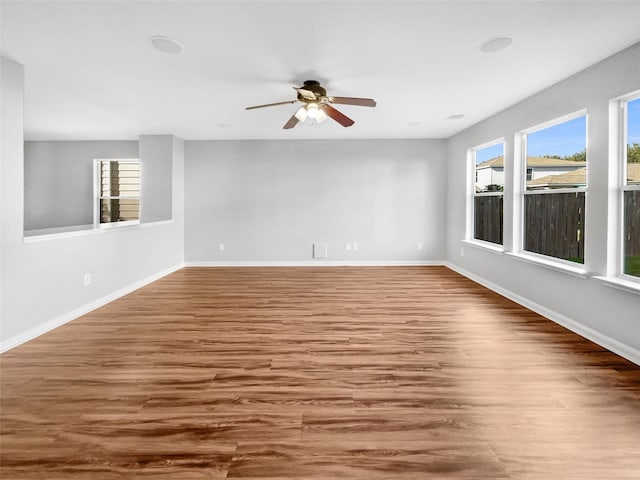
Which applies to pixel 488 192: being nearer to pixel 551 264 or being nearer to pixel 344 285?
pixel 551 264

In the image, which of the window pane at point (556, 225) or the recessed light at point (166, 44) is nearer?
the recessed light at point (166, 44)

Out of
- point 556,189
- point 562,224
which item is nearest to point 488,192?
point 556,189

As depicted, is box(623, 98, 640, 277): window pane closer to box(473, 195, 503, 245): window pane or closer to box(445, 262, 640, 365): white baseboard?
box(445, 262, 640, 365): white baseboard

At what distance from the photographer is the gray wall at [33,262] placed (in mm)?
2803

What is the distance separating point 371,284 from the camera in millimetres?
5148

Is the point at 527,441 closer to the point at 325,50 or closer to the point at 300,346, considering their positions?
the point at 300,346

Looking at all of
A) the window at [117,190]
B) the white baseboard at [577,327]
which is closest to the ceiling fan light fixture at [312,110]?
the white baseboard at [577,327]

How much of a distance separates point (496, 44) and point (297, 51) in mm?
1569

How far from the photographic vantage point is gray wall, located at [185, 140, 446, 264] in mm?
6660

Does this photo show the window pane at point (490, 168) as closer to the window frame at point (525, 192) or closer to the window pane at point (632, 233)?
the window frame at point (525, 192)

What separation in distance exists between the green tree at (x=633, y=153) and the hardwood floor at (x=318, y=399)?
1.56 metres

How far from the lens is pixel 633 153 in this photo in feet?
9.14

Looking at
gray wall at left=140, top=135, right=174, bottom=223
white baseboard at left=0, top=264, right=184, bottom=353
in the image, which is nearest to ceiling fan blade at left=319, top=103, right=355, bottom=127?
white baseboard at left=0, top=264, right=184, bottom=353

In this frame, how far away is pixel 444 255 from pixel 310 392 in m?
5.33
